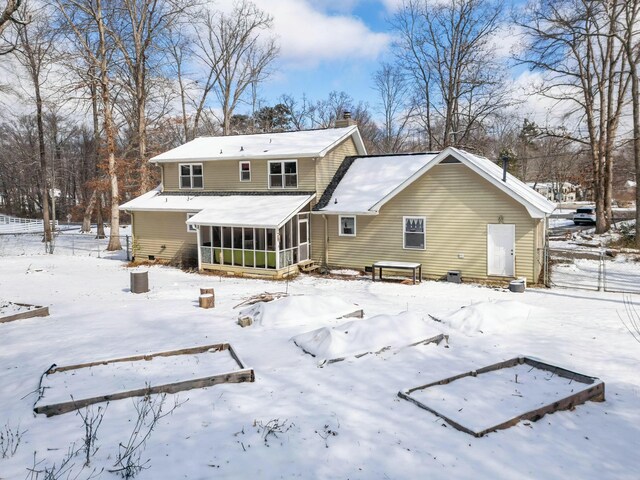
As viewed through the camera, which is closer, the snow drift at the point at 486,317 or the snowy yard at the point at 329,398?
the snowy yard at the point at 329,398

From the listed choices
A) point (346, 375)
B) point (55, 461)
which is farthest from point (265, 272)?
point (55, 461)

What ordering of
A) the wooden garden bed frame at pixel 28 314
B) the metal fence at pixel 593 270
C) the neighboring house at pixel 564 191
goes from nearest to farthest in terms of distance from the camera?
the wooden garden bed frame at pixel 28 314 < the metal fence at pixel 593 270 < the neighboring house at pixel 564 191

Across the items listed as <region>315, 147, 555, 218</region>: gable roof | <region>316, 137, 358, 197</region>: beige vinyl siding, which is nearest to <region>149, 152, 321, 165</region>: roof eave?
<region>316, 137, 358, 197</region>: beige vinyl siding

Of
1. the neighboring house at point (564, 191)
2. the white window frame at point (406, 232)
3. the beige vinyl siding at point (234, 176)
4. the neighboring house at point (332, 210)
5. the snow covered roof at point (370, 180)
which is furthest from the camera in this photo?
the neighboring house at point (564, 191)

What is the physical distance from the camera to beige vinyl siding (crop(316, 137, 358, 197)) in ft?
67.8

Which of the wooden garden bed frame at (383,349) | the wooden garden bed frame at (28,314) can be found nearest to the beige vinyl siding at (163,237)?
the wooden garden bed frame at (28,314)

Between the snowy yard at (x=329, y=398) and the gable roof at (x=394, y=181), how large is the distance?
4.11m

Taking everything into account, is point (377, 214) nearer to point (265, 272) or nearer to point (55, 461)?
point (265, 272)

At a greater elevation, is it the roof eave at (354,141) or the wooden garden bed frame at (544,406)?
the roof eave at (354,141)

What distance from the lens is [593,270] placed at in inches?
751

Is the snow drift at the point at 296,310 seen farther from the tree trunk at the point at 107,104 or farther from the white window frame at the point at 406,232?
the tree trunk at the point at 107,104

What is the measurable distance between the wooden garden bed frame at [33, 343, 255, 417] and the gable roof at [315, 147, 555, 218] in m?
11.3

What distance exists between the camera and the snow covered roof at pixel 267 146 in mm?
20750

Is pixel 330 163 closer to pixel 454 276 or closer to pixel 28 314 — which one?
pixel 454 276
